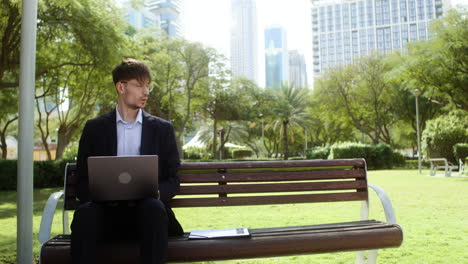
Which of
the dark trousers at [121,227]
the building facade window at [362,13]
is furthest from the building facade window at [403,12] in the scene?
the dark trousers at [121,227]

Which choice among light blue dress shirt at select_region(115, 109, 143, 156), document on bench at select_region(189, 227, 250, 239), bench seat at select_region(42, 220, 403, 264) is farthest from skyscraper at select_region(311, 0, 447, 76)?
document on bench at select_region(189, 227, 250, 239)

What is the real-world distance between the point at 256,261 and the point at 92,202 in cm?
224

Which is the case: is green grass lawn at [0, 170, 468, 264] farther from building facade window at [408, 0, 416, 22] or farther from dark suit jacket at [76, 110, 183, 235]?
building facade window at [408, 0, 416, 22]

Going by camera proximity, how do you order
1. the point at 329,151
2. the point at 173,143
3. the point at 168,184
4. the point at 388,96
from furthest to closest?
the point at 388,96 → the point at 329,151 → the point at 173,143 → the point at 168,184

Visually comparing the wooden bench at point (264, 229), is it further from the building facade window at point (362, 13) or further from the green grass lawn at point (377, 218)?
the building facade window at point (362, 13)

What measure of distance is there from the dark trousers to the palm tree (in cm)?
3903

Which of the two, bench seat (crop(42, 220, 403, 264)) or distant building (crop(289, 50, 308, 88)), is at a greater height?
distant building (crop(289, 50, 308, 88))

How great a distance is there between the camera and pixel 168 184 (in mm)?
2854

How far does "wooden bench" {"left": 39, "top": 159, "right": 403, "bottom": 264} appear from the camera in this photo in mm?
2484

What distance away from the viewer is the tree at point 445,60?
57.7ft

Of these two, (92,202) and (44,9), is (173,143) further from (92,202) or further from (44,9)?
(44,9)

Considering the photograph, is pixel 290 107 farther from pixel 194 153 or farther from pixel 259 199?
pixel 259 199

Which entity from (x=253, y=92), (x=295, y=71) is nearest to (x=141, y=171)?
(x=253, y=92)

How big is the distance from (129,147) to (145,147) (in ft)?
0.45
